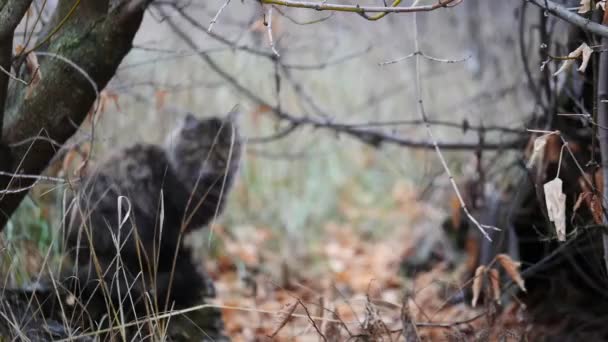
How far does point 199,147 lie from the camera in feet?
10.7

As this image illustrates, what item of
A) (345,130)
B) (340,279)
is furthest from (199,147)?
(340,279)

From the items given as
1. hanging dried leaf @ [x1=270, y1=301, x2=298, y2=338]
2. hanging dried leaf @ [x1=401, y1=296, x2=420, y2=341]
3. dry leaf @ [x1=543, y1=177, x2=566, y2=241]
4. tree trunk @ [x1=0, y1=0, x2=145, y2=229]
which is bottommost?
hanging dried leaf @ [x1=401, y1=296, x2=420, y2=341]

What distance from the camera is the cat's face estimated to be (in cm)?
316

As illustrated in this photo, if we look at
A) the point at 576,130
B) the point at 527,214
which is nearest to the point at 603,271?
the point at 576,130

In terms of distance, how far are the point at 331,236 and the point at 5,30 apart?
3508 millimetres

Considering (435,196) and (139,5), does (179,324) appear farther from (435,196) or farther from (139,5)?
(435,196)

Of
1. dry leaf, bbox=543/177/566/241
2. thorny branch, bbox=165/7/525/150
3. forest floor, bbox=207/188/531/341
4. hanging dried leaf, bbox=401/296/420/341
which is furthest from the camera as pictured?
thorny branch, bbox=165/7/525/150

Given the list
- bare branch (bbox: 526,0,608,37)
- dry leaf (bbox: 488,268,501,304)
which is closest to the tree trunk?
bare branch (bbox: 526,0,608,37)

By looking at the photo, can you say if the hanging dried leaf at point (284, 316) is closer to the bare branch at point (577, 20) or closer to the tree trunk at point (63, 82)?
the tree trunk at point (63, 82)

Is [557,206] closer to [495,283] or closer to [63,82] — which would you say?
[495,283]

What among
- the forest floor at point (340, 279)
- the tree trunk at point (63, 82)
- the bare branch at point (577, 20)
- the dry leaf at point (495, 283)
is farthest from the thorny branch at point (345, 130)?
the bare branch at point (577, 20)

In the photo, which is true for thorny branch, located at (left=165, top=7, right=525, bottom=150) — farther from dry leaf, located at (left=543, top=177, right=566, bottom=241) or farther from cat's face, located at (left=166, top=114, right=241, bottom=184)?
dry leaf, located at (left=543, top=177, right=566, bottom=241)

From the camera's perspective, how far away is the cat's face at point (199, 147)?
124 inches

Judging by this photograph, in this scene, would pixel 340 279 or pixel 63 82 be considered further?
pixel 340 279
